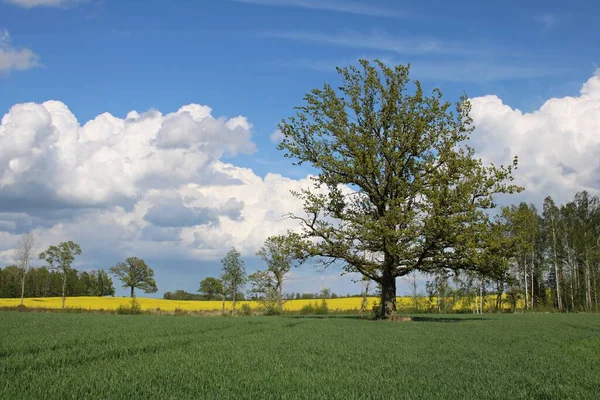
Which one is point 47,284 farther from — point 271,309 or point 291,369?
point 291,369

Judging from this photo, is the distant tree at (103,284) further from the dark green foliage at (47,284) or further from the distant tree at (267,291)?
the distant tree at (267,291)

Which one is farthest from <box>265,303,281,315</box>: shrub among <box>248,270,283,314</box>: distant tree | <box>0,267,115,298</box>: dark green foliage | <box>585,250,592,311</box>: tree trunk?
<box>0,267,115,298</box>: dark green foliage

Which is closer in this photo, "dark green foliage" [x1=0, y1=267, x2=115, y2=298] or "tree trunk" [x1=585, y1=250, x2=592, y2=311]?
"tree trunk" [x1=585, y1=250, x2=592, y2=311]

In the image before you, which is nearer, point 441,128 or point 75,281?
point 441,128

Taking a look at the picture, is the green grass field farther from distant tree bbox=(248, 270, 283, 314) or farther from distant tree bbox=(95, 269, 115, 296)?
distant tree bbox=(95, 269, 115, 296)

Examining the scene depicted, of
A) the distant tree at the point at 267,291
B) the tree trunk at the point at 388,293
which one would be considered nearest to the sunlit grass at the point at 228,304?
the distant tree at the point at 267,291

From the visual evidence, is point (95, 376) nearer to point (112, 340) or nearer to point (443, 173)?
point (112, 340)

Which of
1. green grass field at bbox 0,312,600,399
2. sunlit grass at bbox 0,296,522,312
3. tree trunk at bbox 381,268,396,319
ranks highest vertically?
tree trunk at bbox 381,268,396,319

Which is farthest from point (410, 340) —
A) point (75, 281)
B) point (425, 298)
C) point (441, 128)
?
point (75, 281)

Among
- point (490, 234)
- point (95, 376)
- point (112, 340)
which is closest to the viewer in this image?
point (95, 376)

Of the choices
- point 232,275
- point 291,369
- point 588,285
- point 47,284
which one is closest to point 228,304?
point 232,275

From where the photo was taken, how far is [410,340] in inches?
745

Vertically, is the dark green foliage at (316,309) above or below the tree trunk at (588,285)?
below

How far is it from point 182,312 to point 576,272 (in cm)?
5673
